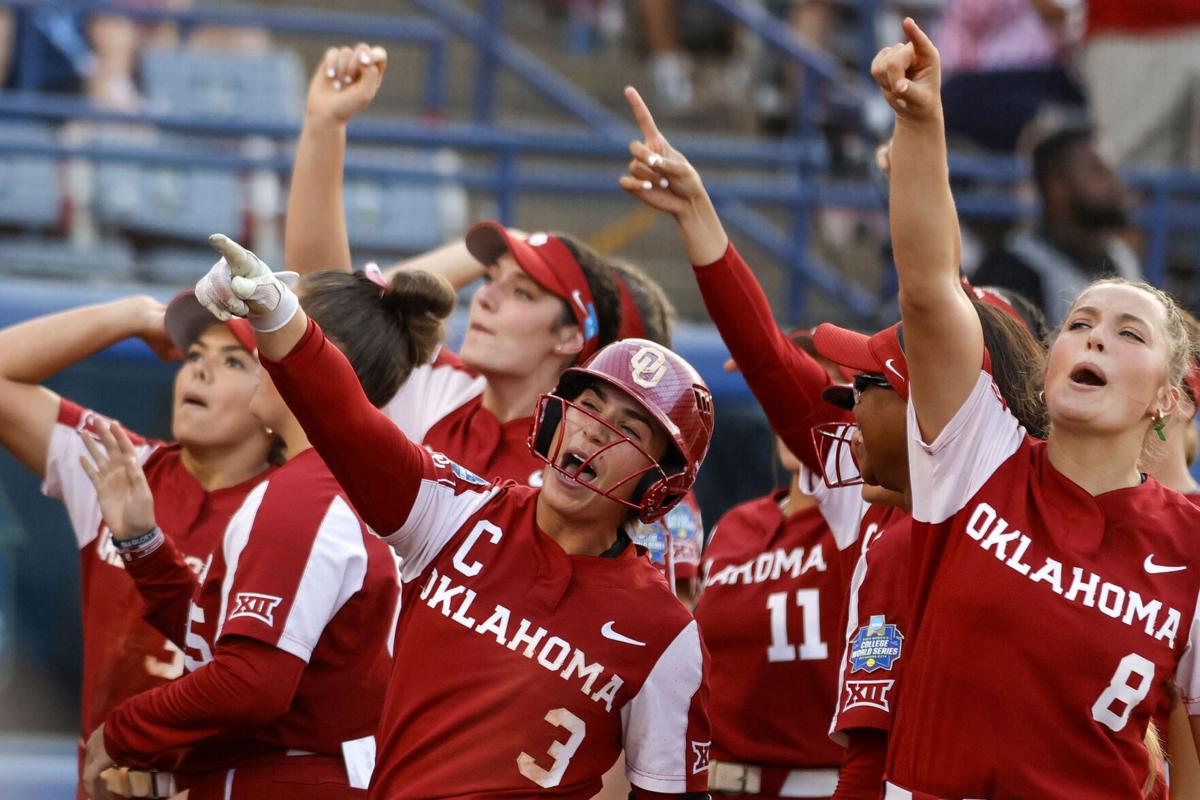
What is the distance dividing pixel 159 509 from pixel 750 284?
4.62 ft

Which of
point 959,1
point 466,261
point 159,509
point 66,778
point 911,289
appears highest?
point 959,1

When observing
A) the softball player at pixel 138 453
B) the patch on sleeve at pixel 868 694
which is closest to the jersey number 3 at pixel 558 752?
the patch on sleeve at pixel 868 694

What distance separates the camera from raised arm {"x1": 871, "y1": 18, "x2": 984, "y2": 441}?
2.46 m

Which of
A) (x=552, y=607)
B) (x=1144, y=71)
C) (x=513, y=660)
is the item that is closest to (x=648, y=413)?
(x=552, y=607)

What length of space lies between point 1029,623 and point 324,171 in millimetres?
2218

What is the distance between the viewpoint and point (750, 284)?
338 cm

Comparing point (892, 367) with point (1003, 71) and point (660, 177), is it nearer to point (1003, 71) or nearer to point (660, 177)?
point (660, 177)

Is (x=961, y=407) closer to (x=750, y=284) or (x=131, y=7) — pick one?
(x=750, y=284)

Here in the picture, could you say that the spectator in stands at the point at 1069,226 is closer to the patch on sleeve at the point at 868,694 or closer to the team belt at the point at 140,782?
the patch on sleeve at the point at 868,694

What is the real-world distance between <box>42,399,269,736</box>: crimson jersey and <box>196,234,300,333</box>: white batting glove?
3.77ft

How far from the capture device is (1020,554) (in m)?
2.61

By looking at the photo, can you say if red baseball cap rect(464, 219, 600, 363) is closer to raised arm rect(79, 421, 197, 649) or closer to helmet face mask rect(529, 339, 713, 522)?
helmet face mask rect(529, 339, 713, 522)

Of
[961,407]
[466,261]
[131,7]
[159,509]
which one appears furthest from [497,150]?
[961,407]

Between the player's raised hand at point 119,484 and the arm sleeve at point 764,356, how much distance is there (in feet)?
3.98
